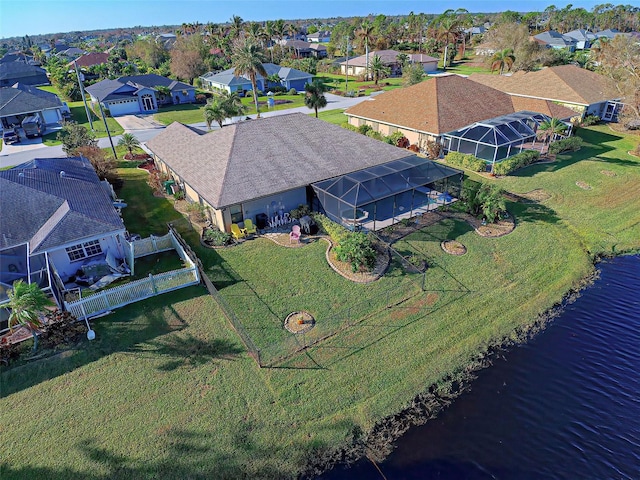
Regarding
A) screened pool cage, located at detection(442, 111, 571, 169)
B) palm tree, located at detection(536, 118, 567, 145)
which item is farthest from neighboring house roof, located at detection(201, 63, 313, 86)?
palm tree, located at detection(536, 118, 567, 145)

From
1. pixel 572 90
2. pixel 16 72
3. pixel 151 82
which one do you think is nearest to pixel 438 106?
pixel 572 90

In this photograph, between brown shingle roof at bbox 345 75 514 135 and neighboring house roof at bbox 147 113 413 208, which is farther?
brown shingle roof at bbox 345 75 514 135

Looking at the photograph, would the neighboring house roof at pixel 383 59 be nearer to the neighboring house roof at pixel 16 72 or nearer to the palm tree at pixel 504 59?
the palm tree at pixel 504 59

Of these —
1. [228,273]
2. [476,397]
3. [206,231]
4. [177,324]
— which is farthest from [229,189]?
[476,397]

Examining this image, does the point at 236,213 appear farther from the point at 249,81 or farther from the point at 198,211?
the point at 249,81

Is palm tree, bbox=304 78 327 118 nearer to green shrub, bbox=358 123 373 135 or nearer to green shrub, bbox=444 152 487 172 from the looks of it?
green shrub, bbox=358 123 373 135

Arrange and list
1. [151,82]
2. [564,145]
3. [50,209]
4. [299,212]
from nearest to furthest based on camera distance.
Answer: [50,209], [299,212], [564,145], [151,82]

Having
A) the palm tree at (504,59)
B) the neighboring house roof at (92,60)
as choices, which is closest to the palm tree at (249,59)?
the palm tree at (504,59)
